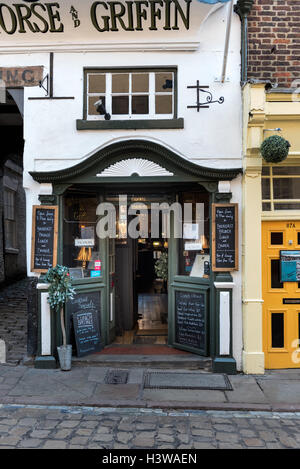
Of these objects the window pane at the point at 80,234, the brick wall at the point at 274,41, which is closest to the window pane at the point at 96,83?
the window pane at the point at 80,234

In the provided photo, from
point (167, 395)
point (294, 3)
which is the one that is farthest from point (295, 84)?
point (167, 395)

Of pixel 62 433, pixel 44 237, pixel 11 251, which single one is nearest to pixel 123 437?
pixel 62 433

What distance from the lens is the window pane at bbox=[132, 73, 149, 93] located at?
22.2ft

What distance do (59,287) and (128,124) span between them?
293 centimetres

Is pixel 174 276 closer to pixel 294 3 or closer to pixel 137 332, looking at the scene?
pixel 137 332

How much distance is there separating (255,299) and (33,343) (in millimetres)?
3779

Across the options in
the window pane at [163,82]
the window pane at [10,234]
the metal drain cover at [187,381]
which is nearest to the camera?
the metal drain cover at [187,381]

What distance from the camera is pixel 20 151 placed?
13203mm

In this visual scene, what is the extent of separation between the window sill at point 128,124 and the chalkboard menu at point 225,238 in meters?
1.58

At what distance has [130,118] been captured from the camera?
673cm

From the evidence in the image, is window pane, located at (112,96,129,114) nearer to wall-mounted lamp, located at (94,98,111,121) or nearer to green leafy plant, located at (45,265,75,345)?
wall-mounted lamp, located at (94,98,111,121)

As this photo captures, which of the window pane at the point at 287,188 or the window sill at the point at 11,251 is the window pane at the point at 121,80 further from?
the window sill at the point at 11,251

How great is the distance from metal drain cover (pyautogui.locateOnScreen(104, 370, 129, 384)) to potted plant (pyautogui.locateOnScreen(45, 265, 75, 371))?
0.69m

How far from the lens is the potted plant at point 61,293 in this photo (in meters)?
6.14
